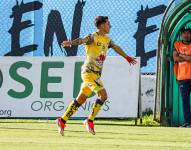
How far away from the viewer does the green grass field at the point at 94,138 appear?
1016cm

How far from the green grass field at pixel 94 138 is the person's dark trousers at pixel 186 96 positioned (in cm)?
115

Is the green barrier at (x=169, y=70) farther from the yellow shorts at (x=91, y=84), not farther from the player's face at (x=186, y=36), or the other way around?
the yellow shorts at (x=91, y=84)

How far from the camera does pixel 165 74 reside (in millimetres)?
15938

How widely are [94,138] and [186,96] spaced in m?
4.29

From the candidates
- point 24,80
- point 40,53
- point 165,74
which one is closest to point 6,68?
point 24,80

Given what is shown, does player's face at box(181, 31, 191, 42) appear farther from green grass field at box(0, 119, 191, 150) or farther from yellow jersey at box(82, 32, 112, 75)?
yellow jersey at box(82, 32, 112, 75)

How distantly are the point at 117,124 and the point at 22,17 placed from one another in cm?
376

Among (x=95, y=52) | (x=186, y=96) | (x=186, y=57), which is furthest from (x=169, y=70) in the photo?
(x=95, y=52)

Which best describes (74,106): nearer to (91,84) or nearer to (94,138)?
(91,84)

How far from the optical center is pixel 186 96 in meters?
15.5

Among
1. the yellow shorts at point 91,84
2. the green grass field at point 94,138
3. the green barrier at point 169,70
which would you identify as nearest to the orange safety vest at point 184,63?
the green barrier at point 169,70

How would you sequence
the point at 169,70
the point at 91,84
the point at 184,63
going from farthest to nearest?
1. the point at 169,70
2. the point at 184,63
3. the point at 91,84

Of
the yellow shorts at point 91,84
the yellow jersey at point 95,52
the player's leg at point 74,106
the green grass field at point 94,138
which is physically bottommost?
the green grass field at point 94,138

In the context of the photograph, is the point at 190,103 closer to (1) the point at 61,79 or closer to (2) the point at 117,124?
(2) the point at 117,124
